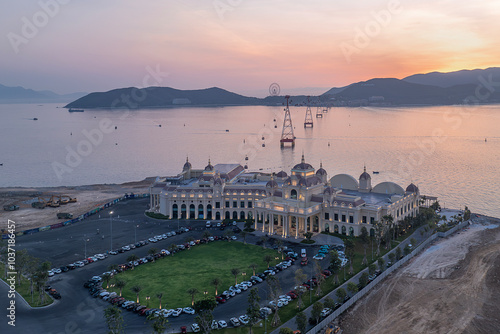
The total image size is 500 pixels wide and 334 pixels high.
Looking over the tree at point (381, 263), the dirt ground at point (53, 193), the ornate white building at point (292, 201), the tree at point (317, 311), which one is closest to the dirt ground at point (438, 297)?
the tree at point (381, 263)

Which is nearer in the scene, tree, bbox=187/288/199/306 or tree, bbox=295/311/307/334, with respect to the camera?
tree, bbox=295/311/307/334

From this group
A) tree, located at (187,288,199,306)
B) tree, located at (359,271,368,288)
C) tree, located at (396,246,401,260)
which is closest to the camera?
tree, located at (187,288,199,306)

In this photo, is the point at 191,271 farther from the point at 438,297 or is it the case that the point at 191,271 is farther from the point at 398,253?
the point at 438,297

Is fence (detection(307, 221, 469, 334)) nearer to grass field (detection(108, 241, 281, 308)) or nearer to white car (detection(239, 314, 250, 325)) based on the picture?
white car (detection(239, 314, 250, 325))

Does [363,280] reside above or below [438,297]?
above

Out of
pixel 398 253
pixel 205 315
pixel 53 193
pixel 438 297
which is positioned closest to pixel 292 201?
pixel 398 253

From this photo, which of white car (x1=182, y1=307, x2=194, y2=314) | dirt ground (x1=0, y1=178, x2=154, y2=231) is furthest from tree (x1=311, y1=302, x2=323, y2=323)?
dirt ground (x1=0, y1=178, x2=154, y2=231)

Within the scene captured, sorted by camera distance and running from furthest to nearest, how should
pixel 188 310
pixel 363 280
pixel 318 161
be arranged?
pixel 318 161, pixel 363 280, pixel 188 310
